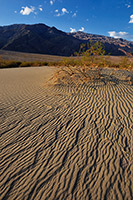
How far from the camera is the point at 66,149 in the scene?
2.65 meters

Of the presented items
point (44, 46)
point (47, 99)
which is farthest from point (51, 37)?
point (47, 99)

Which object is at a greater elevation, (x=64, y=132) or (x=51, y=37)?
(x=51, y=37)

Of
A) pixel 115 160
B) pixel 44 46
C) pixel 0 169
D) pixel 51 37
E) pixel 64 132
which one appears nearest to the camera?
pixel 0 169

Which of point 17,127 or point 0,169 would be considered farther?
point 17,127

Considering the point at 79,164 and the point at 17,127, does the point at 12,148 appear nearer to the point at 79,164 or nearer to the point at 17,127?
the point at 17,127

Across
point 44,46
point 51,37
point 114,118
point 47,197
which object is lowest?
point 47,197

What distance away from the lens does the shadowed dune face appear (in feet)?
6.51

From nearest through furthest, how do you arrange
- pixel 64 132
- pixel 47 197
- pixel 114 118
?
pixel 47 197
pixel 64 132
pixel 114 118

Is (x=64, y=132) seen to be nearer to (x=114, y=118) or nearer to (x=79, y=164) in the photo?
(x=79, y=164)

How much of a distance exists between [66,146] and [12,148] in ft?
3.49

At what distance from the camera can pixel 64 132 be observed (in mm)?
3131

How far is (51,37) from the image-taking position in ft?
232

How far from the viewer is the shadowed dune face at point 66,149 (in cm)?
199

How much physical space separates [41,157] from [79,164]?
70 centimetres
